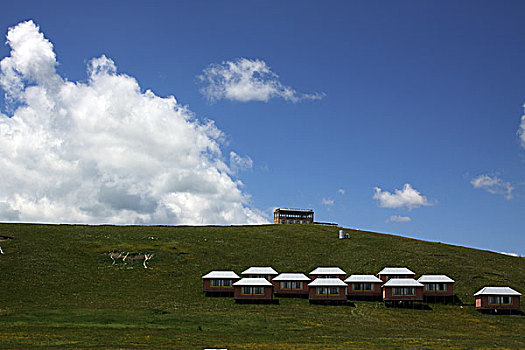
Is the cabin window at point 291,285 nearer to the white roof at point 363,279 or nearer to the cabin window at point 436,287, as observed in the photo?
the white roof at point 363,279

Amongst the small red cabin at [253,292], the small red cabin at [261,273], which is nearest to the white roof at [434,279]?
the small red cabin at [261,273]

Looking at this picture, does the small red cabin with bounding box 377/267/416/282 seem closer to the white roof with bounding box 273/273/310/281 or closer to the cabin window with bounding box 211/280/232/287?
the white roof with bounding box 273/273/310/281

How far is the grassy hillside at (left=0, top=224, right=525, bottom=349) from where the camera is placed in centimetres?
5531

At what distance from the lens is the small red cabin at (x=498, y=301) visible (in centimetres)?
8262

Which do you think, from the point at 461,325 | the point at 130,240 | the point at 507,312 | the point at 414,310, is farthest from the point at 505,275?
the point at 130,240

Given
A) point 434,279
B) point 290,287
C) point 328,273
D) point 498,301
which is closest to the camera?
point 498,301

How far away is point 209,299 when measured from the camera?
8525cm

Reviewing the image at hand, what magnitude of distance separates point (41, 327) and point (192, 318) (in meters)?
18.4

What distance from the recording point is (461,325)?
2835 inches

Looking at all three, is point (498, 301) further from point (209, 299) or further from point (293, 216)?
point (293, 216)

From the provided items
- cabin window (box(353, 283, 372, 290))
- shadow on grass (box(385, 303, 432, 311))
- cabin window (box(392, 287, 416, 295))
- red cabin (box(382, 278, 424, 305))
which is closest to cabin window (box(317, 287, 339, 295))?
cabin window (box(353, 283, 372, 290))

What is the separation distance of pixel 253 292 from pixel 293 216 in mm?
89169

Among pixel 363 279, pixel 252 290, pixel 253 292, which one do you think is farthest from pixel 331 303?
pixel 252 290

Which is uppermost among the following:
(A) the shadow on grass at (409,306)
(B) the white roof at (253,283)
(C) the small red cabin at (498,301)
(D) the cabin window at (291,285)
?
(B) the white roof at (253,283)
